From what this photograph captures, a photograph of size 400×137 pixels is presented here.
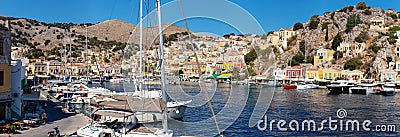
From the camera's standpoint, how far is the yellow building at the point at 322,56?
84.8 metres

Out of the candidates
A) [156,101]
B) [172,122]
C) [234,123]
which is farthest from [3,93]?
[234,123]

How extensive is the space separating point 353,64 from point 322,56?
34.2 ft

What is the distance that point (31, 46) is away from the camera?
341ft

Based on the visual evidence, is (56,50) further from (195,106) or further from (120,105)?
(120,105)

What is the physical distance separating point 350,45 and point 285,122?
66.8 meters

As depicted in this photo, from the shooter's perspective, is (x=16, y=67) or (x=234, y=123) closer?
(x=16, y=67)

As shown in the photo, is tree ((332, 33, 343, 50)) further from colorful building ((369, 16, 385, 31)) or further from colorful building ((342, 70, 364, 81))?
colorful building ((342, 70, 364, 81))

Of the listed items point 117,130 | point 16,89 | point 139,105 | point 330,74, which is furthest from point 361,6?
point 117,130

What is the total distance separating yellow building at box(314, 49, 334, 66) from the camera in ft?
278

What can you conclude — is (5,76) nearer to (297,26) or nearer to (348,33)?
(348,33)

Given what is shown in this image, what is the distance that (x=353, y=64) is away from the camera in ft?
250

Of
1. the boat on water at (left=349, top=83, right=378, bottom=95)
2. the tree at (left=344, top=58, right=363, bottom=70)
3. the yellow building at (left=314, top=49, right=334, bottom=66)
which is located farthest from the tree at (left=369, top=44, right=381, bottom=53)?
the boat on water at (left=349, top=83, right=378, bottom=95)

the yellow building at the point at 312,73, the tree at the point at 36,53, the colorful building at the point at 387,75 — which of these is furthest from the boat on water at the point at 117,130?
the tree at the point at 36,53

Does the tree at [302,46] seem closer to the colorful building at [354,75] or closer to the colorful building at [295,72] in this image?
the colorful building at [295,72]
